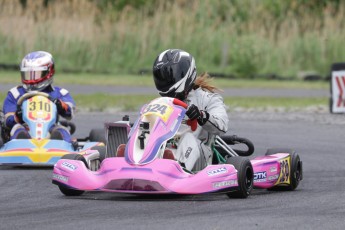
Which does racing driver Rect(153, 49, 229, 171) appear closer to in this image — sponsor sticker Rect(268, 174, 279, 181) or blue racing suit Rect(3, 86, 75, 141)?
sponsor sticker Rect(268, 174, 279, 181)

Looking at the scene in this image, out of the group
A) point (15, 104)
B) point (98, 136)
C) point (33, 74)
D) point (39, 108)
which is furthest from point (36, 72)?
point (98, 136)

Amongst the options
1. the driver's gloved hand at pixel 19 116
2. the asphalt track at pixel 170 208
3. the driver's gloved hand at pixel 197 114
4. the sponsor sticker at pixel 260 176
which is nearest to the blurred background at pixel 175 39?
the driver's gloved hand at pixel 19 116

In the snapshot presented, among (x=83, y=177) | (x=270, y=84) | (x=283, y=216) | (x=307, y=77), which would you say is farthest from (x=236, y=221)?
(x=307, y=77)

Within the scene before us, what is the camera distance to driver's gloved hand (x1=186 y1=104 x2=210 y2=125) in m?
8.64

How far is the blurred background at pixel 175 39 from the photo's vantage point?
1094 inches

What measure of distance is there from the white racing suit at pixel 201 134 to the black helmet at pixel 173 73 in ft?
0.59

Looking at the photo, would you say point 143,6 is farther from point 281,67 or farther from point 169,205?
point 169,205

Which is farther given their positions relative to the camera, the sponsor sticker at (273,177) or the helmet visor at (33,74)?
the helmet visor at (33,74)

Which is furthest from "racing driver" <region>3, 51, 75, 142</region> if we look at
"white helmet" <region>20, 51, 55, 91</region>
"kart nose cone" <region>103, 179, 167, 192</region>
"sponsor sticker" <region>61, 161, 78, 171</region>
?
"kart nose cone" <region>103, 179, 167, 192</region>

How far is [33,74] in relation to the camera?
12.3 m

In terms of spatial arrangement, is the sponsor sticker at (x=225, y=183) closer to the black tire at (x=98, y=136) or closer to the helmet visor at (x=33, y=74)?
the black tire at (x=98, y=136)

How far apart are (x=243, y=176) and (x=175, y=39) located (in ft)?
66.9

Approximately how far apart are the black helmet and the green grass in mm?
14850

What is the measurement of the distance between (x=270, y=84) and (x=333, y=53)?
3.21m
